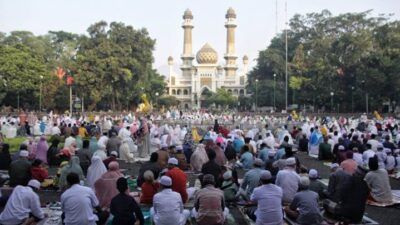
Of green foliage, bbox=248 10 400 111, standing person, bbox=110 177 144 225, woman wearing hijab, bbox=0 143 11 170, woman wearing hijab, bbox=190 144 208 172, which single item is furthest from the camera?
green foliage, bbox=248 10 400 111

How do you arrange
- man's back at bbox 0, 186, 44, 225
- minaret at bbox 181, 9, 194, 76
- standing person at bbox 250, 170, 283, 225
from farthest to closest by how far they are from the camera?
minaret at bbox 181, 9, 194, 76, man's back at bbox 0, 186, 44, 225, standing person at bbox 250, 170, 283, 225

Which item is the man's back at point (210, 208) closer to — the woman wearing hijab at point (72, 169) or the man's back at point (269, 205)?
the man's back at point (269, 205)

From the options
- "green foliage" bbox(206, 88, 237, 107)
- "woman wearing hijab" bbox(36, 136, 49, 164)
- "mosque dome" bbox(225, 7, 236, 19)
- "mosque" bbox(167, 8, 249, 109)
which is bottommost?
"woman wearing hijab" bbox(36, 136, 49, 164)

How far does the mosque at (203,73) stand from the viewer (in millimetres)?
85188

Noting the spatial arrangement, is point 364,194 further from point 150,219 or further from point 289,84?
point 289,84

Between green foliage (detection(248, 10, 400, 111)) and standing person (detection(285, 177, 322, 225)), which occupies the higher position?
green foliage (detection(248, 10, 400, 111))

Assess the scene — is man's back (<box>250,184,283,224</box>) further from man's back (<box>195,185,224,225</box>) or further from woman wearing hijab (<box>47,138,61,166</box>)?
woman wearing hijab (<box>47,138,61,166</box>)

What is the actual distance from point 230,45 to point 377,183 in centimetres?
8282

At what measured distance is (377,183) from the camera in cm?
957

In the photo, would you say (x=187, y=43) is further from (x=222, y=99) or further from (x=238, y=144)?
(x=238, y=144)

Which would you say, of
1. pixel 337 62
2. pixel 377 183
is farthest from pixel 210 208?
pixel 337 62

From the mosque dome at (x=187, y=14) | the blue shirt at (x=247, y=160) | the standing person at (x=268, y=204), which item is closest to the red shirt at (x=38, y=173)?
the blue shirt at (x=247, y=160)

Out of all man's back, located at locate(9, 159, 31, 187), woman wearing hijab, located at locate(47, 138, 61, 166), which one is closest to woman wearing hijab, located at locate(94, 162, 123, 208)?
man's back, located at locate(9, 159, 31, 187)

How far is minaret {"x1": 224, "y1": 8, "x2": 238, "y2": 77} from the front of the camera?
90062 mm
